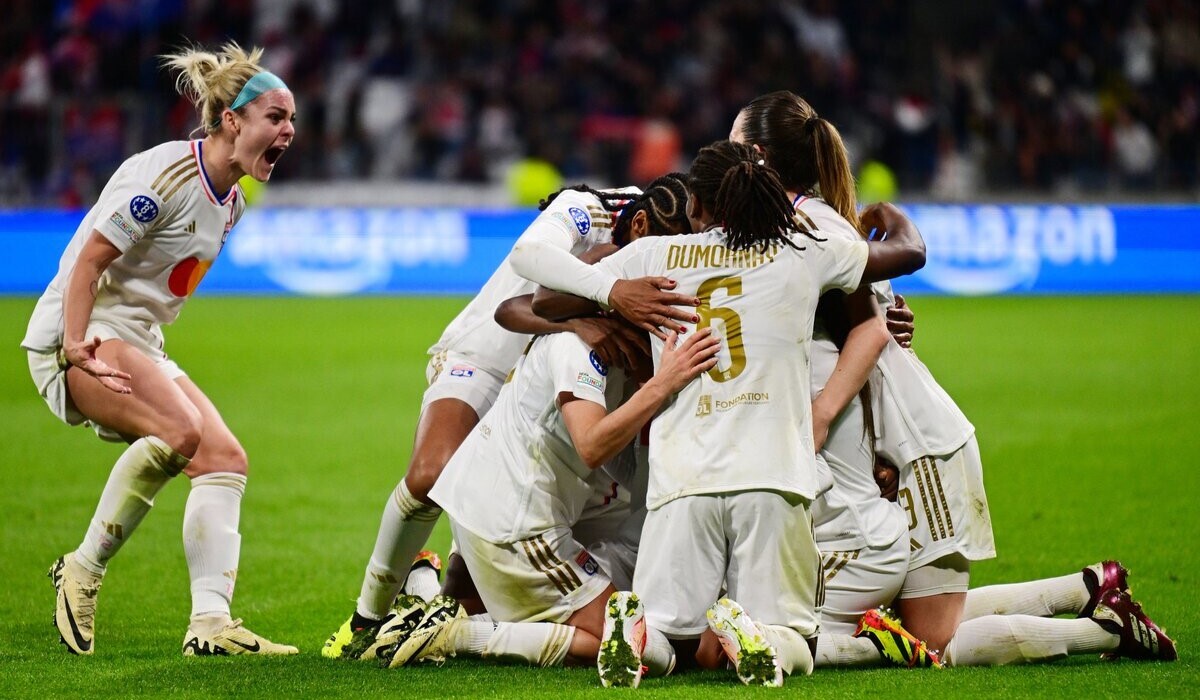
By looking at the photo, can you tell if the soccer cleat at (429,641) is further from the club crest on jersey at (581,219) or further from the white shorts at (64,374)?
the white shorts at (64,374)

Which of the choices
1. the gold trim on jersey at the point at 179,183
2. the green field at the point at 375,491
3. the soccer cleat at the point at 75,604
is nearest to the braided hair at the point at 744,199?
the green field at the point at 375,491

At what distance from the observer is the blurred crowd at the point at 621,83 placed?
64.5 feet

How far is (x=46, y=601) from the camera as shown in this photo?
19.6 feet

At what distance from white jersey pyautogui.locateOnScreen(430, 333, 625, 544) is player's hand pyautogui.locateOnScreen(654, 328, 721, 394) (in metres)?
0.27

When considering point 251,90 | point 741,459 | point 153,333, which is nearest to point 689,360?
point 741,459

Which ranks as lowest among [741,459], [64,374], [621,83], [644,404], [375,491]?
[375,491]

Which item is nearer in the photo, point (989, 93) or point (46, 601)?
point (46, 601)

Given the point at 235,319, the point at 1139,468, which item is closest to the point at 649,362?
the point at 1139,468

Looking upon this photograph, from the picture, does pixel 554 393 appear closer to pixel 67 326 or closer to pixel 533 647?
pixel 533 647

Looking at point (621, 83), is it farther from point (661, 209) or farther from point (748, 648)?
point (748, 648)

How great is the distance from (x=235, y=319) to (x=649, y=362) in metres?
12.5

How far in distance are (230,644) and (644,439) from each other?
5.07 ft

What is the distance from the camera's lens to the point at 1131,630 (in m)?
4.62

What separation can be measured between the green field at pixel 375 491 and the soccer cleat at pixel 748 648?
10 cm
